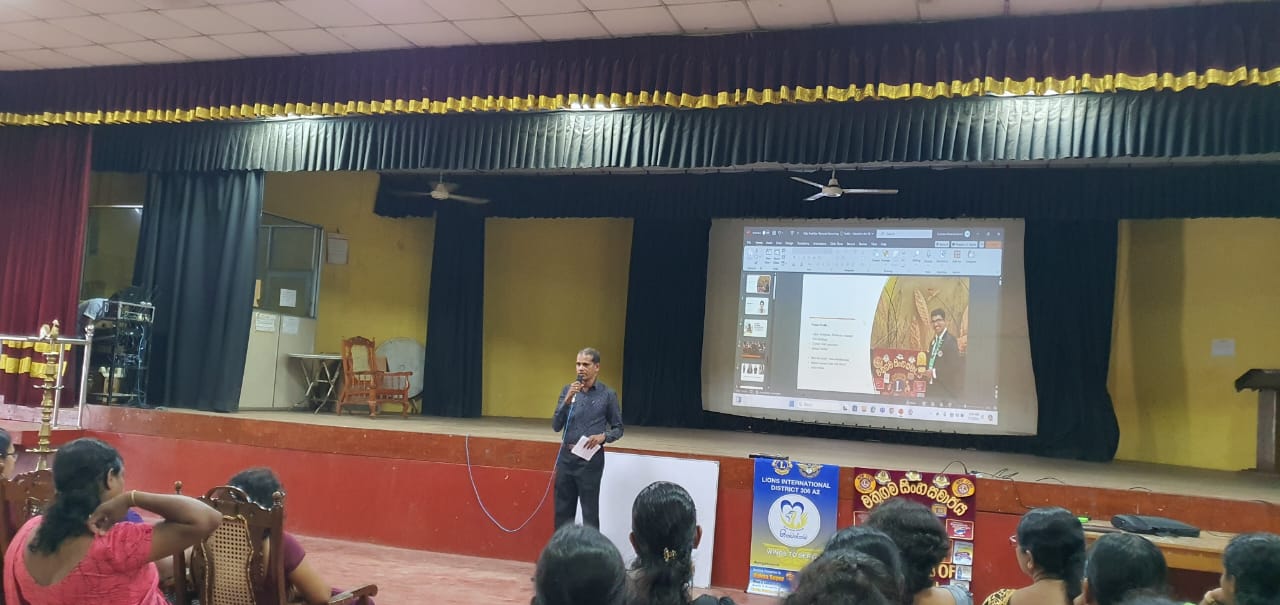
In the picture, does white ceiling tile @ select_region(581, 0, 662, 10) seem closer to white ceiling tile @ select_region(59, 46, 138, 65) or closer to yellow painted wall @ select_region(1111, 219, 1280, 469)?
white ceiling tile @ select_region(59, 46, 138, 65)

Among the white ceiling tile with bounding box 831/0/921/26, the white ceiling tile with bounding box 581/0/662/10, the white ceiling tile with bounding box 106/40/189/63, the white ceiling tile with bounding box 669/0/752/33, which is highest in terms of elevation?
the white ceiling tile with bounding box 831/0/921/26

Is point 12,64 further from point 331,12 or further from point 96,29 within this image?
point 331,12

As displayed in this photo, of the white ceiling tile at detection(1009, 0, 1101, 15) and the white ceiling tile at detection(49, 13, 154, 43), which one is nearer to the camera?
the white ceiling tile at detection(1009, 0, 1101, 15)

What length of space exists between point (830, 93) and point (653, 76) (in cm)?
104

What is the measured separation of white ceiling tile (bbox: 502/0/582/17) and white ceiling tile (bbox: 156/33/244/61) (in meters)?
1.82

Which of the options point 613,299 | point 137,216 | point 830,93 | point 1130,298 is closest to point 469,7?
point 830,93

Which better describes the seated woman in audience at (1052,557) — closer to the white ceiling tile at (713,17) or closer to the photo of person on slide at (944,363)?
the white ceiling tile at (713,17)

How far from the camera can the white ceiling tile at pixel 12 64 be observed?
20.2 feet

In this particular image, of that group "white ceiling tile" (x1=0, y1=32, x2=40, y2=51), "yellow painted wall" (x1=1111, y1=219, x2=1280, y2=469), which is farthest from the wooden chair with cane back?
"yellow painted wall" (x1=1111, y1=219, x2=1280, y2=469)

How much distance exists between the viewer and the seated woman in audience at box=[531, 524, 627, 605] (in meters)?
1.32

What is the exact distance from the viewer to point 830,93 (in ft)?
15.4

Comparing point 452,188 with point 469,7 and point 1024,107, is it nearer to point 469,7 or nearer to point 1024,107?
point 469,7

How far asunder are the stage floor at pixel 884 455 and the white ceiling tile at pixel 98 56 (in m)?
2.50

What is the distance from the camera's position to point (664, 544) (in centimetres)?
174
